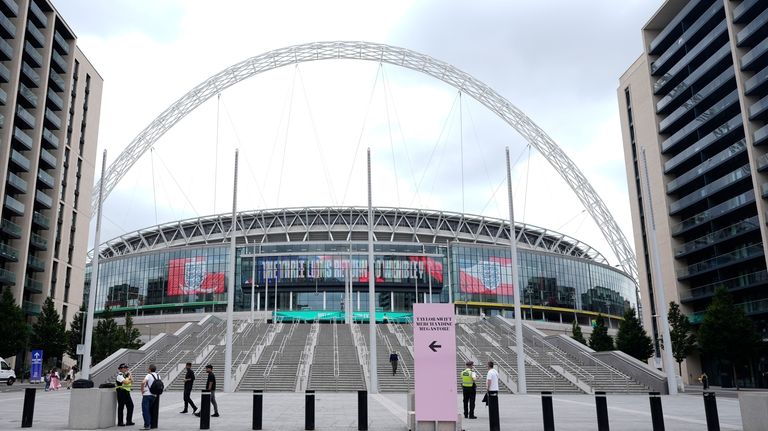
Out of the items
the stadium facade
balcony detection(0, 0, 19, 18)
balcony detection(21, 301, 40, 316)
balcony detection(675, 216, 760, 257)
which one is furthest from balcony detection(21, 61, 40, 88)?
balcony detection(675, 216, 760, 257)

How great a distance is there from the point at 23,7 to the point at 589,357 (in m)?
68.5

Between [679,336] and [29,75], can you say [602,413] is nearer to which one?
[679,336]

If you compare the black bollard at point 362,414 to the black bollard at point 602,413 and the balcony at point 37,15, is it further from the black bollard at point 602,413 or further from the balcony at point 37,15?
the balcony at point 37,15

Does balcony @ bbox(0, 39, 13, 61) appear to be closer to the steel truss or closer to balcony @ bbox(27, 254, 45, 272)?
balcony @ bbox(27, 254, 45, 272)

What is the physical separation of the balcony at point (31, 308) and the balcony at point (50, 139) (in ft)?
61.5

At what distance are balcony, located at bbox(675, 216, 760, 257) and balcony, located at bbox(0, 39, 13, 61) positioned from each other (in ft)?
251

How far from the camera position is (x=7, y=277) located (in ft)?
215

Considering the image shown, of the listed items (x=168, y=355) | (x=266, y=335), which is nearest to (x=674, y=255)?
(x=266, y=335)

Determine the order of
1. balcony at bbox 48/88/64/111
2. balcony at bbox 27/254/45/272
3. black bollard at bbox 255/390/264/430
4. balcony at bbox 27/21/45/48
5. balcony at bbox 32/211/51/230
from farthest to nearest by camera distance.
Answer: balcony at bbox 48/88/64/111, balcony at bbox 27/21/45/48, balcony at bbox 32/211/51/230, balcony at bbox 27/254/45/272, black bollard at bbox 255/390/264/430

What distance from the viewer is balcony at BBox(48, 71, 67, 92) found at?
76569mm

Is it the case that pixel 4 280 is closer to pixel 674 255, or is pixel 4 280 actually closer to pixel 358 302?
pixel 358 302

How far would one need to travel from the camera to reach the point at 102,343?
192 feet

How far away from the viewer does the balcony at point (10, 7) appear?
6812cm

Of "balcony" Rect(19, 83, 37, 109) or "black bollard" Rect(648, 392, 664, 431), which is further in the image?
"balcony" Rect(19, 83, 37, 109)
